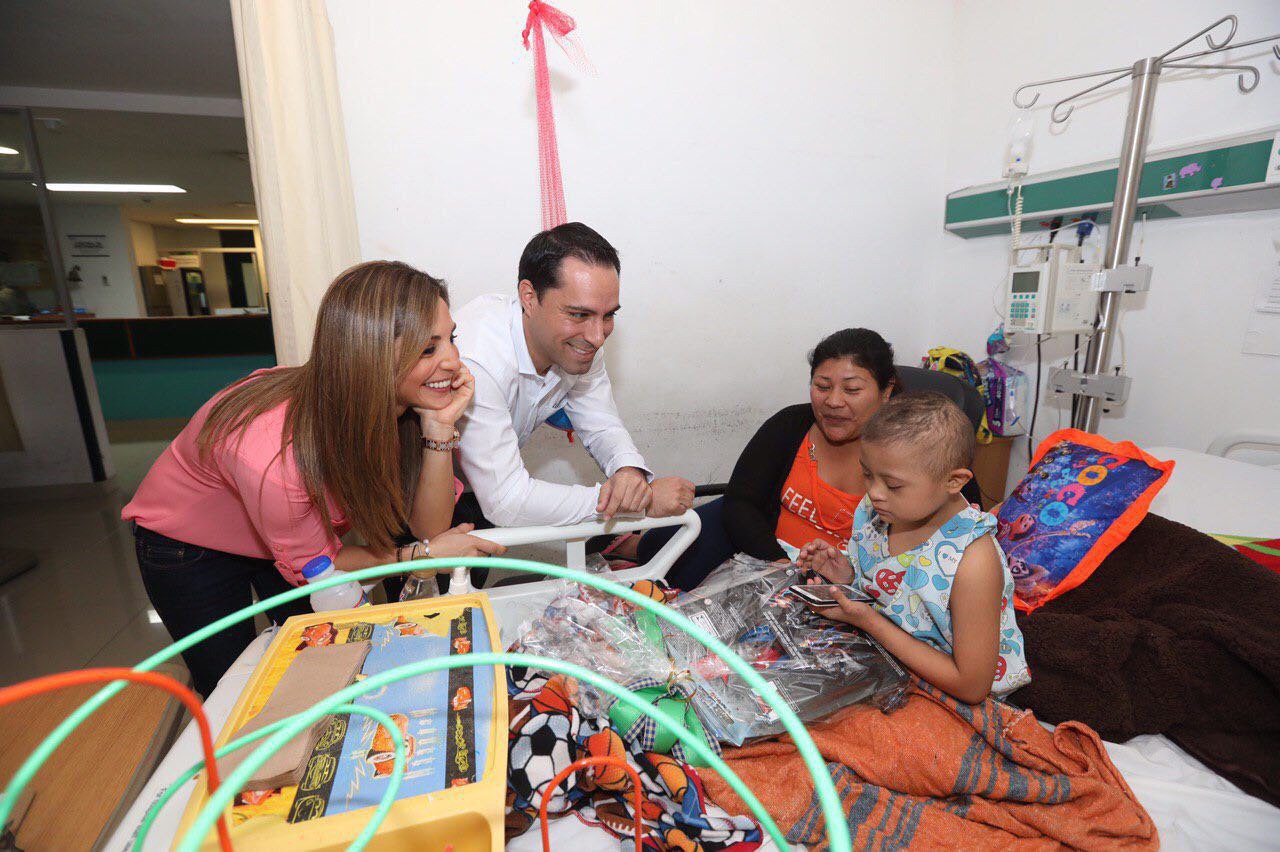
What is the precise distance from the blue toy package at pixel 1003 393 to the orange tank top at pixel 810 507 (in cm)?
110

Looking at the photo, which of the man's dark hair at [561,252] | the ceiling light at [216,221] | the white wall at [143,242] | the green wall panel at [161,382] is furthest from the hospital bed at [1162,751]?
the ceiling light at [216,221]

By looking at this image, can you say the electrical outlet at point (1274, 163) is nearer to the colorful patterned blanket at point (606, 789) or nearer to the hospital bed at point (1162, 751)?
the hospital bed at point (1162, 751)

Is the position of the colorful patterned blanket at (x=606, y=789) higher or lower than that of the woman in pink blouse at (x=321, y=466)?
lower

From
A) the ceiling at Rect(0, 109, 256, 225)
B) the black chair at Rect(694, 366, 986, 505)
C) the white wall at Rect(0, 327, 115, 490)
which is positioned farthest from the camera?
the ceiling at Rect(0, 109, 256, 225)

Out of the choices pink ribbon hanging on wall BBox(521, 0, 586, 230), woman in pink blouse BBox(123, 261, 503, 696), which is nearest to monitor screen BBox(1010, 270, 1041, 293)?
pink ribbon hanging on wall BBox(521, 0, 586, 230)

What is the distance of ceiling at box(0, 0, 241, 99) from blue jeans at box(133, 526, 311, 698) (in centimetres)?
312

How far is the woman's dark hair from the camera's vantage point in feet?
5.59

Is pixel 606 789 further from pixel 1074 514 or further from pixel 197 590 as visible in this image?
pixel 1074 514

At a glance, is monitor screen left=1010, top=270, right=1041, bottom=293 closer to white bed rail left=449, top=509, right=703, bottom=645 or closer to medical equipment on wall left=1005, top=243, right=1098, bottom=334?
medical equipment on wall left=1005, top=243, right=1098, bottom=334

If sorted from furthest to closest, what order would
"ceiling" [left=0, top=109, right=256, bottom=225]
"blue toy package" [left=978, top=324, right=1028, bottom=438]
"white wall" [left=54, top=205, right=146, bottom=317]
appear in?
"white wall" [left=54, top=205, right=146, bottom=317]
"ceiling" [left=0, top=109, right=256, bottom=225]
"blue toy package" [left=978, top=324, right=1028, bottom=438]

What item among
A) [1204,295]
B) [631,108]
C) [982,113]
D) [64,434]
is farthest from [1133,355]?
[64,434]

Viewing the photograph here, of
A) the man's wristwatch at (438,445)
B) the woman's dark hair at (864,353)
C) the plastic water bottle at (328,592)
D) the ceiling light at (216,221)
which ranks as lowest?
the plastic water bottle at (328,592)

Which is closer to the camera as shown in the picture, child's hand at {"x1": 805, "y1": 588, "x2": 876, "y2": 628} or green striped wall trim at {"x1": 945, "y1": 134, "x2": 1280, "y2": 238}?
child's hand at {"x1": 805, "y1": 588, "x2": 876, "y2": 628}

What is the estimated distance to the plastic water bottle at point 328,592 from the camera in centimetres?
115
